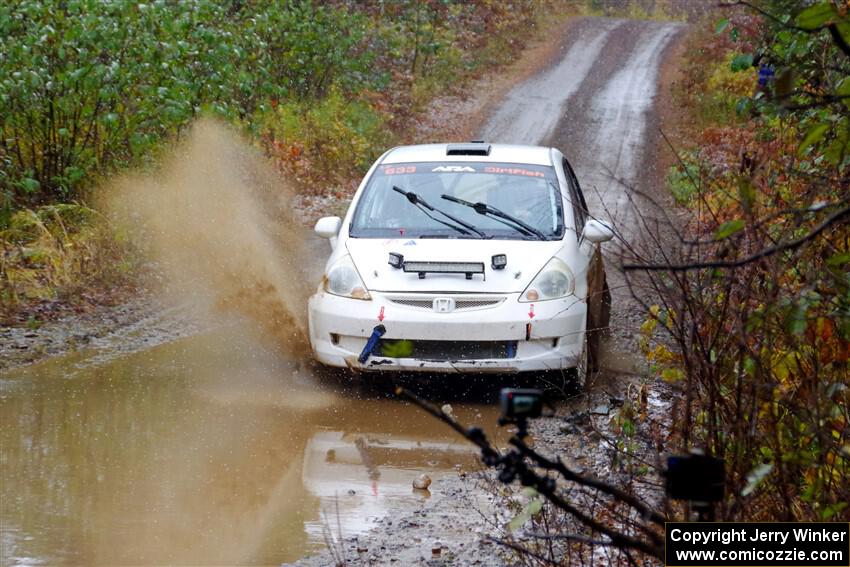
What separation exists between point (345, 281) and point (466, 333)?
3.42 feet

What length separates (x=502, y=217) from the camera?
29.5 feet

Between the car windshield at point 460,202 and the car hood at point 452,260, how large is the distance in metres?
0.18

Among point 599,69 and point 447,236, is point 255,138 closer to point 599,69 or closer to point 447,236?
point 447,236

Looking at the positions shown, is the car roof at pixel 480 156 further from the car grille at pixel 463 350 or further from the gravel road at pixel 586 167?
the car grille at pixel 463 350

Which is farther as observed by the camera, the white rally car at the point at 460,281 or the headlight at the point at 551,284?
the headlight at the point at 551,284

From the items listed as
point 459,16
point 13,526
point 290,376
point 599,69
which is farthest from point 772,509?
point 459,16

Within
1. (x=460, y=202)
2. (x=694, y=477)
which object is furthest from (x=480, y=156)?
(x=694, y=477)

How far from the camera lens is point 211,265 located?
41.1 ft

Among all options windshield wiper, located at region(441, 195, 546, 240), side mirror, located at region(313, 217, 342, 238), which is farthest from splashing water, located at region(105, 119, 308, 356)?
windshield wiper, located at region(441, 195, 546, 240)

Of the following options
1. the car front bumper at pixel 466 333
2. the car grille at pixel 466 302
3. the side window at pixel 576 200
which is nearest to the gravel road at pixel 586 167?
the side window at pixel 576 200

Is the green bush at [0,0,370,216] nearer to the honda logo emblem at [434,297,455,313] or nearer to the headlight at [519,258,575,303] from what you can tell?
the honda logo emblem at [434,297,455,313]

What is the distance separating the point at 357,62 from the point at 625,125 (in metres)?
6.64

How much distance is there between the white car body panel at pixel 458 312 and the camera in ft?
26.3

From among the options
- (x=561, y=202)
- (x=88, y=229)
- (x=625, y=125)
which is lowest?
(x=625, y=125)
